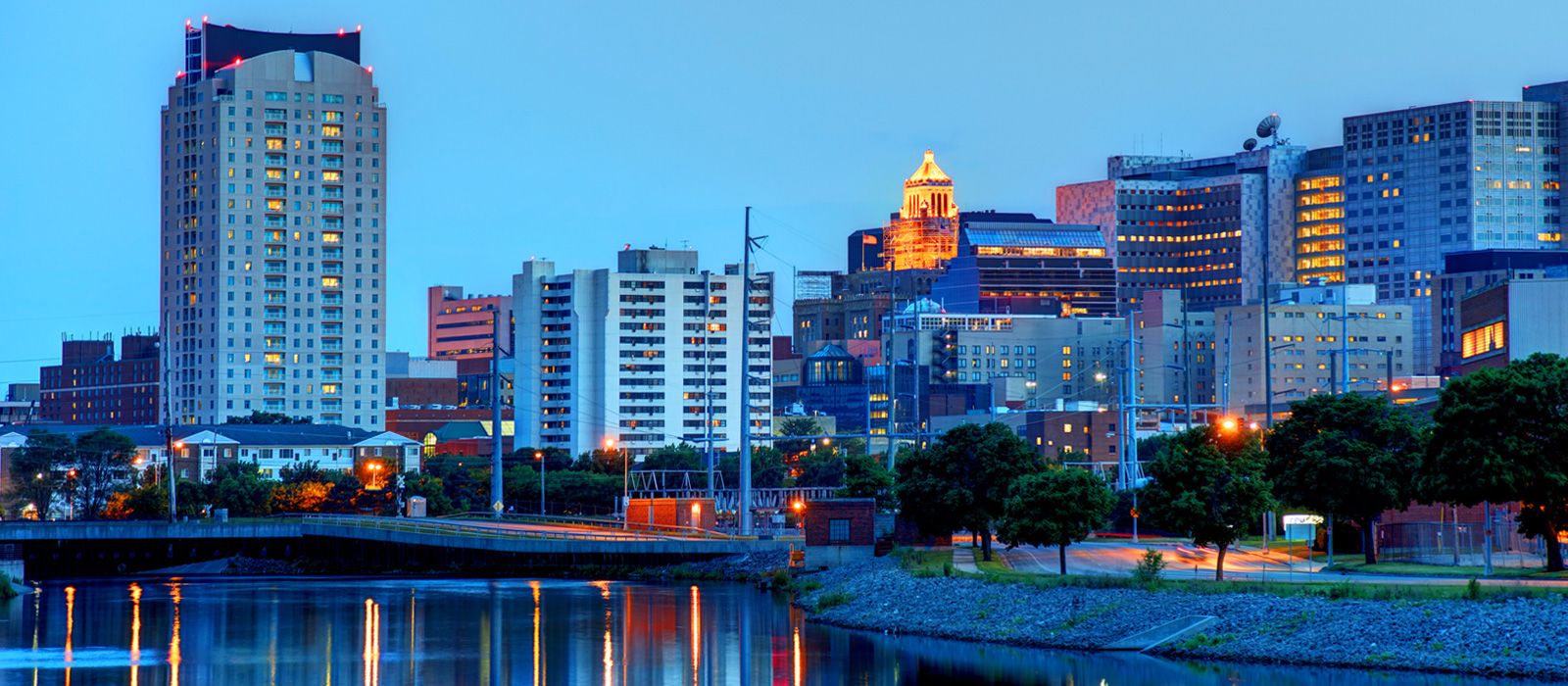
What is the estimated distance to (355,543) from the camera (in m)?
127

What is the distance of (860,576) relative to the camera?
8919cm

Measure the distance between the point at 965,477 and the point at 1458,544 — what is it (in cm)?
2342

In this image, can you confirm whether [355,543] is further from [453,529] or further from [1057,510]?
[1057,510]

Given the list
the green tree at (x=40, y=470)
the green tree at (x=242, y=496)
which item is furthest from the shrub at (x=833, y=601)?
the green tree at (x=40, y=470)

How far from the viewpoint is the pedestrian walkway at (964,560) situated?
84.2m

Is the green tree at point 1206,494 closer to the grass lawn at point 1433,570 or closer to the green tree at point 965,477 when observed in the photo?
the grass lawn at point 1433,570

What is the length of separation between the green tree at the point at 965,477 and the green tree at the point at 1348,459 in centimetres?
1178

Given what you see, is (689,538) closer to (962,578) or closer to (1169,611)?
(962,578)

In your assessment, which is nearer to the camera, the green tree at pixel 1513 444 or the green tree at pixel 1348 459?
the green tree at pixel 1513 444

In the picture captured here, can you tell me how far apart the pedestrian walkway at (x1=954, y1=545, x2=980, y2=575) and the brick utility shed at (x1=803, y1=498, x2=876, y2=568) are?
4.04m

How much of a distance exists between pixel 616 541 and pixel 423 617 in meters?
25.9

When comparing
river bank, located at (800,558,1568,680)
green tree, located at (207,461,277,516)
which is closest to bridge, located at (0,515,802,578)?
green tree, located at (207,461,277,516)

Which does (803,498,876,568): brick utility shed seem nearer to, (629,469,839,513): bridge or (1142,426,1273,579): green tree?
(1142,426,1273,579): green tree

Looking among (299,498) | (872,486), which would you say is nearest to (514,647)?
(872,486)
